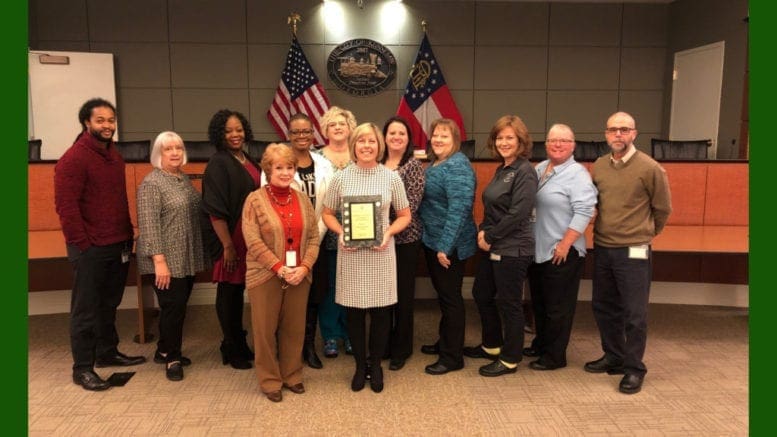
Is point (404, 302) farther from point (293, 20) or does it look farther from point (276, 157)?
point (293, 20)

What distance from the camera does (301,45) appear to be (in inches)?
270

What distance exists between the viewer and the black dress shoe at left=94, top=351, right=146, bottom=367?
9.93 ft

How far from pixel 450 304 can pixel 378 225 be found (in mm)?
665

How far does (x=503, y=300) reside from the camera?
2.82 m

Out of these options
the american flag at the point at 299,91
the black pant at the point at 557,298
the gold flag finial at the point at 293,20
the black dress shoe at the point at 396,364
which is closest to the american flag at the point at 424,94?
the american flag at the point at 299,91

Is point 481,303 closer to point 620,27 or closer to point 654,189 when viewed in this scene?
point 654,189

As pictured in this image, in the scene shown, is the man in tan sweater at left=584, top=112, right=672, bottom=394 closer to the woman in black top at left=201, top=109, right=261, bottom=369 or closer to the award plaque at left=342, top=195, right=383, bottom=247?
the award plaque at left=342, top=195, right=383, bottom=247

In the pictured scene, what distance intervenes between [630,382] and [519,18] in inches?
219

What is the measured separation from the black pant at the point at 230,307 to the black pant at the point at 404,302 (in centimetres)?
87

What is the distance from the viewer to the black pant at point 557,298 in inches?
112

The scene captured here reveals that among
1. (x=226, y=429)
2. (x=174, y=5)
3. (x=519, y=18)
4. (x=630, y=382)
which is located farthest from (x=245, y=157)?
(x=519, y=18)

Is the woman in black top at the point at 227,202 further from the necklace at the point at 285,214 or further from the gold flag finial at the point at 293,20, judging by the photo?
the gold flag finial at the point at 293,20

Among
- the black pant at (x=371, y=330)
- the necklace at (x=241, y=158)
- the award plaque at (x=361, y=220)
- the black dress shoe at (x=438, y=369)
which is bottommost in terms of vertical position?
the black dress shoe at (x=438, y=369)

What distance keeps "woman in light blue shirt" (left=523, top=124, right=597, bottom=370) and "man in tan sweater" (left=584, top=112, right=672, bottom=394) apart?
99mm
